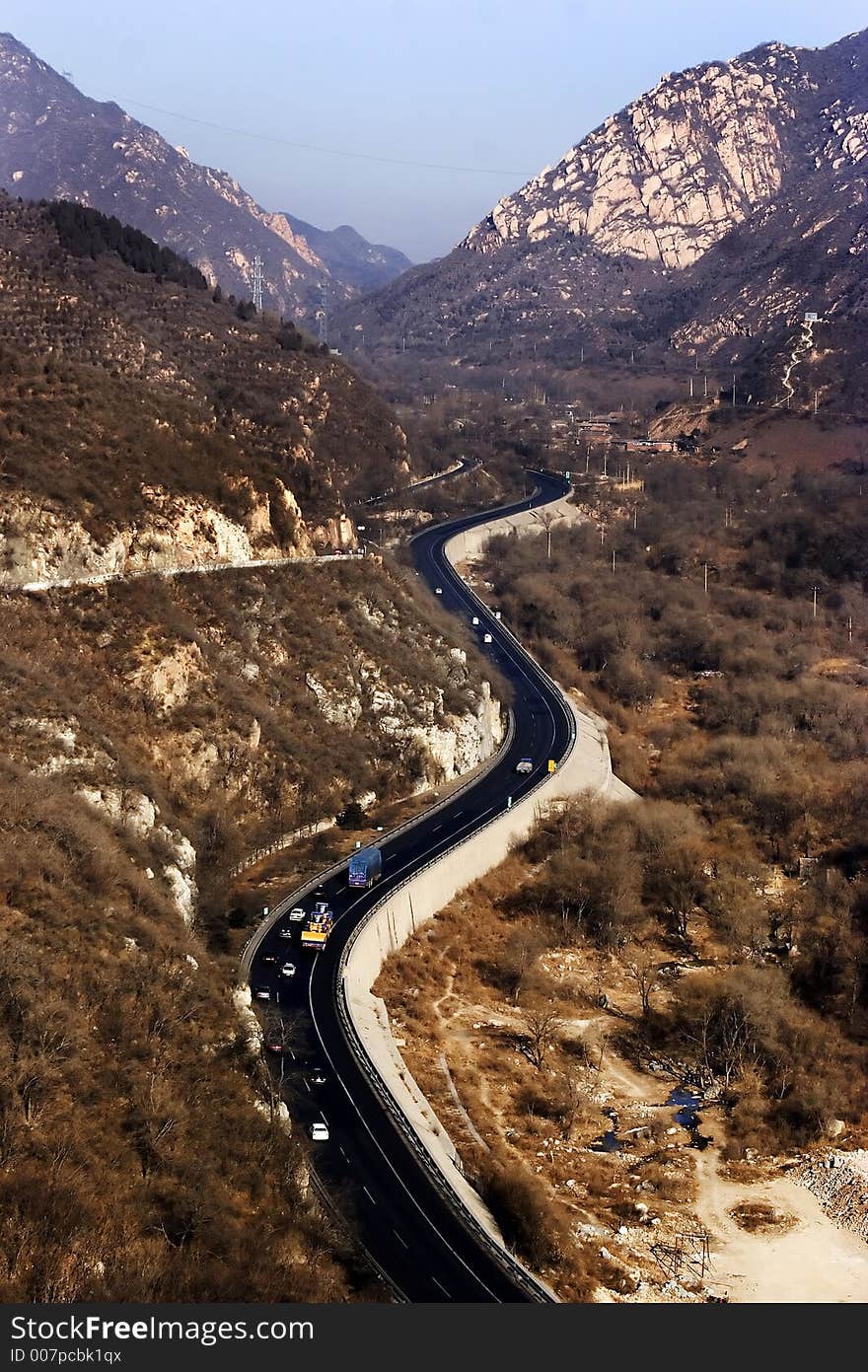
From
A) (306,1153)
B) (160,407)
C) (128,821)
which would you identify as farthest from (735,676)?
(306,1153)

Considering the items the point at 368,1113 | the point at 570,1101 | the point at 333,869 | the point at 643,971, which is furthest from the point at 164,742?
the point at 643,971

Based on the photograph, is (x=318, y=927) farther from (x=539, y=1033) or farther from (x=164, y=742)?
(x=164, y=742)

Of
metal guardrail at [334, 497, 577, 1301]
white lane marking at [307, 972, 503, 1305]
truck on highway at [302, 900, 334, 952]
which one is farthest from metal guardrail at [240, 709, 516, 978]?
white lane marking at [307, 972, 503, 1305]

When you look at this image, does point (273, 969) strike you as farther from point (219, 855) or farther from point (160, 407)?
point (160, 407)

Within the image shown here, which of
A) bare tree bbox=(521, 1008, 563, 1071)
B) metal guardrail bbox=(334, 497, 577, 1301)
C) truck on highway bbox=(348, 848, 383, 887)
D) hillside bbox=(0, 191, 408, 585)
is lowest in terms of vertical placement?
bare tree bbox=(521, 1008, 563, 1071)

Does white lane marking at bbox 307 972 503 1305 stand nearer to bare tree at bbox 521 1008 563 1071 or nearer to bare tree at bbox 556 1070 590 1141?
bare tree at bbox 556 1070 590 1141

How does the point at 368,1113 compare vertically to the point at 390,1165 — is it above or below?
above
